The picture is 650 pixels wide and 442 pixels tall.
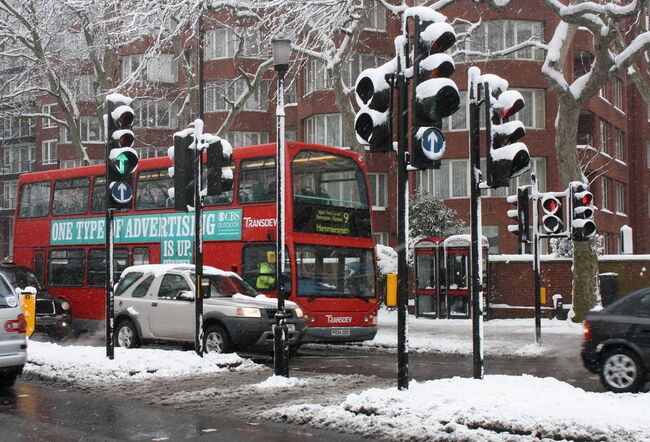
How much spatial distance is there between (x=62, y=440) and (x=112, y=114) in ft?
22.3

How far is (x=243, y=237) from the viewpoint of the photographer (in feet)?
63.3

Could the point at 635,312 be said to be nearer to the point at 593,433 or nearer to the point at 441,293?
the point at 593,433

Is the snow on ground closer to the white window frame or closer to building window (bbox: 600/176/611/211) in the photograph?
building window (bbox: 600/176/611/211)

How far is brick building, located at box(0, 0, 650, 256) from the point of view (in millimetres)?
39469

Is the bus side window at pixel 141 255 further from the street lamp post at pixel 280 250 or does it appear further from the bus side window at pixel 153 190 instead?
the street lamp post at pixel 280 250

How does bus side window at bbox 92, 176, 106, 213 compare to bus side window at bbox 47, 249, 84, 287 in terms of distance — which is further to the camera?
bus side window at bbox 47, 249, 84, 287

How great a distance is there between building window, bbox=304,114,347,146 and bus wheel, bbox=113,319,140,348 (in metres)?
26.1

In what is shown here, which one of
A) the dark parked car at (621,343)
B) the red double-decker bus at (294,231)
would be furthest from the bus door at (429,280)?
the dark parked car at (621,343)

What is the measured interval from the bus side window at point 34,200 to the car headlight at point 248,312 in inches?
400

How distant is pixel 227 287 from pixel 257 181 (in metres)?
2.77

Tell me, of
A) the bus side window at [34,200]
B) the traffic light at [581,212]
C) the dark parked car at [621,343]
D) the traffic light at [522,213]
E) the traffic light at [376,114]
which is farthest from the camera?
the bus side window at [34,200]

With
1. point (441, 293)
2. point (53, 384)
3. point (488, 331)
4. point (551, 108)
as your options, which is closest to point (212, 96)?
point (551, 108)

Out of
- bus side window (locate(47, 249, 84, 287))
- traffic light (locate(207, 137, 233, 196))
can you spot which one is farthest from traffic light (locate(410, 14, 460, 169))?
bus side window (locate(47, 249, 84, 287))

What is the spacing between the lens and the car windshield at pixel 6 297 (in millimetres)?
12492
